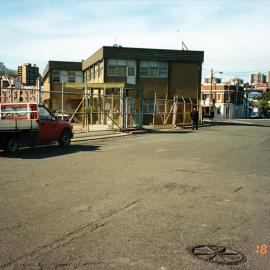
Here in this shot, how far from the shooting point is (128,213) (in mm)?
6906

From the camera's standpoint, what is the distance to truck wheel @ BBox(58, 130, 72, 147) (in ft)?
57.0

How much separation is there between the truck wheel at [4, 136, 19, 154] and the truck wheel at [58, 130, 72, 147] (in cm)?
281

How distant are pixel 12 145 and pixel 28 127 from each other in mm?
864

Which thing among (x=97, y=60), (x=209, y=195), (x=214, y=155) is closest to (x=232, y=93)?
(x=97, y=60)

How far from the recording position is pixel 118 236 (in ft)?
18.7

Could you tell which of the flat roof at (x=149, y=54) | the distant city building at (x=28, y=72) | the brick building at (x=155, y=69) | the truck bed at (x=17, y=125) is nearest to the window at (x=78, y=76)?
the distant city building at (x=28, y=72)

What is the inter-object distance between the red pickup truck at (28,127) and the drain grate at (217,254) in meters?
10.3

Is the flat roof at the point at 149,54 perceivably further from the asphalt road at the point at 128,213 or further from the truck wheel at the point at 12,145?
the asphalt road at the point at 128,213

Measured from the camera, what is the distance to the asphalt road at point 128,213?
4.94 m

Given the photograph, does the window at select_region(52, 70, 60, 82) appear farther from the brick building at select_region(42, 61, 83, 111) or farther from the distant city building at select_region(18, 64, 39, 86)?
the distant city building at select_region(18, 64, 39, 86)

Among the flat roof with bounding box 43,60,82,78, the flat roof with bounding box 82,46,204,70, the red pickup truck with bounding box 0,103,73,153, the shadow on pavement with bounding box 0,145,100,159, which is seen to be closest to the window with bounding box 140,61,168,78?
the flat roof with bounding box 82,46,204,70

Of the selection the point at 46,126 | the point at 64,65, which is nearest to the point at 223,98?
the point at 64,65

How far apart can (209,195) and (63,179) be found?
341 centimetres

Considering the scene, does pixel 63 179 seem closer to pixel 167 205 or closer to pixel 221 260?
pixel 167 205
